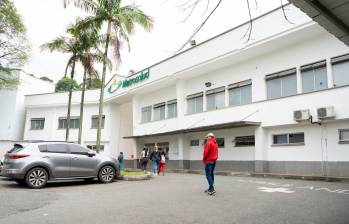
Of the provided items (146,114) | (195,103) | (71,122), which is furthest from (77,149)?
(71,122)

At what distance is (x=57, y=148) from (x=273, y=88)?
12.2 meters

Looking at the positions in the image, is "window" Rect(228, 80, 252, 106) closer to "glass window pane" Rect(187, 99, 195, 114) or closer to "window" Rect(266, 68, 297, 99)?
"window" Rect(266, 68, 297, 99)

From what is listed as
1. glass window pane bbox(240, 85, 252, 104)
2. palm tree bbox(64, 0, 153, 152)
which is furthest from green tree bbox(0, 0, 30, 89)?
glass window pane bbox(240, 85, 252, 104)

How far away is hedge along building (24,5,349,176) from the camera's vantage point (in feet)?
49.2

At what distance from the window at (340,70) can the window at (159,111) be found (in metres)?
14.8

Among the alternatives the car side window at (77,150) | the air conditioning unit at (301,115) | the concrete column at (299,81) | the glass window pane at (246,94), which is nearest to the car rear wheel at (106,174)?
the car side window at (77,150)

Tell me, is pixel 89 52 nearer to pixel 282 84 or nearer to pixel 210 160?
→ pixel 282 84

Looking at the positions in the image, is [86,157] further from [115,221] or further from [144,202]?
[115,221]

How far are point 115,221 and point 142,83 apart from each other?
22.0m

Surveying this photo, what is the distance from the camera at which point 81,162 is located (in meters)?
11.7

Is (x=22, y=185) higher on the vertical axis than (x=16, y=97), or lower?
lower

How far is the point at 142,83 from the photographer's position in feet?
89.1

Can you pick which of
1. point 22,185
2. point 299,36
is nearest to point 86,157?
point 22,185

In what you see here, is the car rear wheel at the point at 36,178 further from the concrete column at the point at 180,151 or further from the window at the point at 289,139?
the concrete column at the point at 180,151
